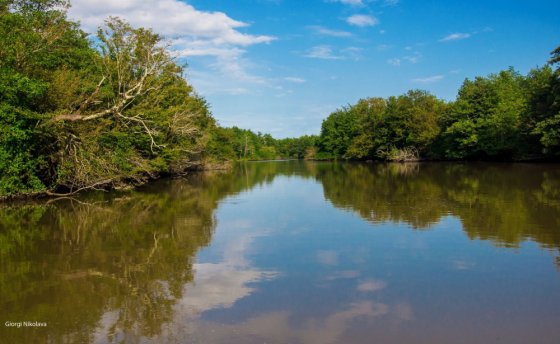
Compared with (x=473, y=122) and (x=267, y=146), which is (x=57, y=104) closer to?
(x=473, y=122)

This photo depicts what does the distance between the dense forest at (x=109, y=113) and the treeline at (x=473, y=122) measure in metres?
0.19

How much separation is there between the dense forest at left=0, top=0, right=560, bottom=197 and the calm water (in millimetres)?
5184

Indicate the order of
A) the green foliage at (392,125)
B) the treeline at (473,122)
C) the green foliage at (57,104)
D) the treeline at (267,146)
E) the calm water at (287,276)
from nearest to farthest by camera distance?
1. the calm water at (287,276)
2. the green foliage at (57,104)
3. the treeline at (473,122)
4. the green foliage at (392,125)
5. the treeline at (267,146)

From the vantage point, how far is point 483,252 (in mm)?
9406

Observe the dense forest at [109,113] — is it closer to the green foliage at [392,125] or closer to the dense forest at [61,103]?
the dense forest at [61,103]

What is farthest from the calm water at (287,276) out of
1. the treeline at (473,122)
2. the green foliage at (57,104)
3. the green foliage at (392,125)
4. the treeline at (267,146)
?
the treeline at (267,146)

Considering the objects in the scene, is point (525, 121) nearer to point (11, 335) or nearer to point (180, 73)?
point (180, 73)

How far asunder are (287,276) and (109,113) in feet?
62.0

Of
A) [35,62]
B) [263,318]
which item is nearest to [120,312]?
[263,318]

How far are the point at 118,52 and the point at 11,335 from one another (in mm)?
26487

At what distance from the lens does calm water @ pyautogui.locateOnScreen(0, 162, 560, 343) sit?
5.61 meters

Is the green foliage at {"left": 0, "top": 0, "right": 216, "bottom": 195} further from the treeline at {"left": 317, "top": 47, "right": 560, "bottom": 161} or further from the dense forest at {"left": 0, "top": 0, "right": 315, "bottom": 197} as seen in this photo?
the treeline at {"left": 317, "top": 47, "right": 560, "bottom": 161}

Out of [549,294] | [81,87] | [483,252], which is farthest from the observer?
[81,87]

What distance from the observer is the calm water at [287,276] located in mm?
5609
